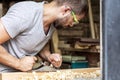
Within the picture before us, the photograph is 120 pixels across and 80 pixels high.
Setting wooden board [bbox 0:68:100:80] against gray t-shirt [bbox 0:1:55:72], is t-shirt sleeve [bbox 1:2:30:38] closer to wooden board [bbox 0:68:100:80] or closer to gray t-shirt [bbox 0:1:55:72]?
gray t-shirt [bbox 0:1:55:72]

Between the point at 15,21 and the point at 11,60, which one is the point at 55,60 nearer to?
the point at 11,60

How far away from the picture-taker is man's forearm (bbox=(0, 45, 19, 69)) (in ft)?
4.77

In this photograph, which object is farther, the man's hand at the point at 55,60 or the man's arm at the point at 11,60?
the man's hand at the point at 55,60

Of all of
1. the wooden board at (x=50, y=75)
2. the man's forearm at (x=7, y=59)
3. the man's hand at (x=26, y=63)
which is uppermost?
the man's forearm at (x=7, y=59)

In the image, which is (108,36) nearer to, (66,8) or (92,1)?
(66,8)

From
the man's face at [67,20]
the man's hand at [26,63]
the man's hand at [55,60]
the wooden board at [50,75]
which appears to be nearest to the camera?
the wooden board at [50,75]

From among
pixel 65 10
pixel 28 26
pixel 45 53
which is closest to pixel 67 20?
pixel 65 10

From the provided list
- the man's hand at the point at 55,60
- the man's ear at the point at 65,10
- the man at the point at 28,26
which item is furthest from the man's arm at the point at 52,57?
the man's ear at the point at 65,10

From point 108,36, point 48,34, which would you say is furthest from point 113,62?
point 48,34

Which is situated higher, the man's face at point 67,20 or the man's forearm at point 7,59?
the man's face at point 67,20

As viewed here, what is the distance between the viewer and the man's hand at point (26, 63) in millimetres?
1527

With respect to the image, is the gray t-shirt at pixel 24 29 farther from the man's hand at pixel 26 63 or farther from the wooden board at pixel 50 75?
the wooden board at pixel 50 75

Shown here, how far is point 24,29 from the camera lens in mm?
1466

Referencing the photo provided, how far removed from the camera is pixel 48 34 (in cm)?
168
